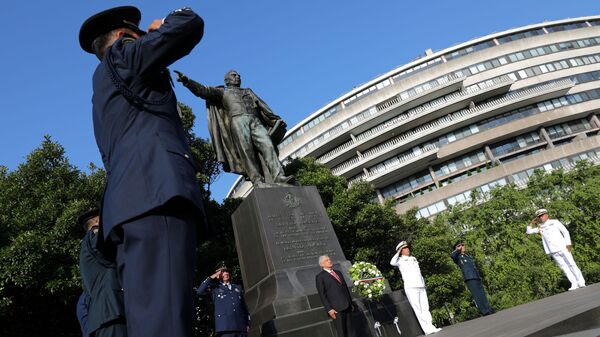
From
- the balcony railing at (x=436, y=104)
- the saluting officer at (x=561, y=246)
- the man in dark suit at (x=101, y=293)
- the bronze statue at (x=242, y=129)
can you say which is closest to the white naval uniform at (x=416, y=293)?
the bronze statue at (x=242, y=129)

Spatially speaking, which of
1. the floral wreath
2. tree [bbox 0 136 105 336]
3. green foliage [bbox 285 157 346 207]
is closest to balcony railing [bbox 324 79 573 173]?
green foliage [bbox 285 157 346 207]

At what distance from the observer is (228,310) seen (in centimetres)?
635

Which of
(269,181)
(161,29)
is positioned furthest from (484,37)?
(161,29)

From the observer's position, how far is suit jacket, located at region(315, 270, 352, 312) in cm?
552

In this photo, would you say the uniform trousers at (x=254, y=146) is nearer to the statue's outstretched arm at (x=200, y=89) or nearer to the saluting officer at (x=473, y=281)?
the statue's outstretched arm at (x=200, y=89)

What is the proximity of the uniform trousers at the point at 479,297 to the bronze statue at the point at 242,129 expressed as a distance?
506 cm

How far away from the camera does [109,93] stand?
208 centimetres

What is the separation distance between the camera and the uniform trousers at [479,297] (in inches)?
363

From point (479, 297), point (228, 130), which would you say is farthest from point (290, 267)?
point (479, 297)

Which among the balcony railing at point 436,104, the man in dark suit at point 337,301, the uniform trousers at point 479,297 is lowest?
the uniform trousers at point 479,297

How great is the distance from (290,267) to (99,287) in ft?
11.5

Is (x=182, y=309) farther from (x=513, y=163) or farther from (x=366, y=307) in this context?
(x=513, y=163)

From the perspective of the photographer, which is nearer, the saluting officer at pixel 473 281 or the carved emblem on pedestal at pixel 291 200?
the carved emblem on pedestal at pixel 291 200

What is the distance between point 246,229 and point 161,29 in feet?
19.2
